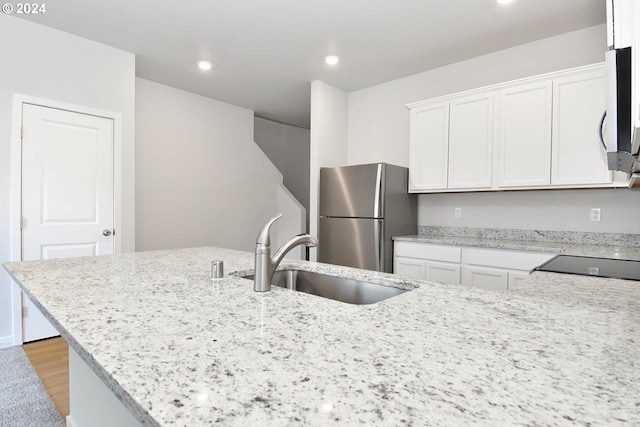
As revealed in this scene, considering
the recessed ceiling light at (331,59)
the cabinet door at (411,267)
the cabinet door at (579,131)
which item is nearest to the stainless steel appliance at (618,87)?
the cabinet door at (579,131)

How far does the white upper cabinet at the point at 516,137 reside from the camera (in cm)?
248

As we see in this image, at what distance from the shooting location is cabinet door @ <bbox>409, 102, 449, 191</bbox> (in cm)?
319

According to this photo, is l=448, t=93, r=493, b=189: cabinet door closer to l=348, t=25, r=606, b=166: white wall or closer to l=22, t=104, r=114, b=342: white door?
l=348, t=25, r=606, b=166: white wall

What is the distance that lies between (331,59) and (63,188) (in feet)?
8.95

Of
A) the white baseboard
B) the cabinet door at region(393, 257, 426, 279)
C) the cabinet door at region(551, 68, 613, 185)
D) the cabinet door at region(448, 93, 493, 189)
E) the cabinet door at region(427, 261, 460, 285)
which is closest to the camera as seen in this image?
the cabinet door at region(551, 68, 613, 185)

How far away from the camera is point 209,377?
510 mm

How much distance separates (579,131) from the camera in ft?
8.24

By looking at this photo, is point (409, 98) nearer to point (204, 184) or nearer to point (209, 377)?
point (204, 184)

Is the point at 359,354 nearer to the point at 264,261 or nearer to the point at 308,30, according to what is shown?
the point at 264,261

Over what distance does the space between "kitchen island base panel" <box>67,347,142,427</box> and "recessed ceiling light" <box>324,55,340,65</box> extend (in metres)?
3.08

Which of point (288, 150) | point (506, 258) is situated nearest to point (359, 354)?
point (506, 258)

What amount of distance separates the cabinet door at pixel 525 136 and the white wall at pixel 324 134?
6.10 feet

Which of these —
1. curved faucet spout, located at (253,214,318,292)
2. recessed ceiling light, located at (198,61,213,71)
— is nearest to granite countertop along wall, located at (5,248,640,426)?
curved faucet spout, located at (253,214,318,292)

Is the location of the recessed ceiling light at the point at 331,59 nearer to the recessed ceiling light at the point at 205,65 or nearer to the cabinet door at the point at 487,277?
the recessed ceiling light at the point at 205,65
